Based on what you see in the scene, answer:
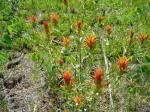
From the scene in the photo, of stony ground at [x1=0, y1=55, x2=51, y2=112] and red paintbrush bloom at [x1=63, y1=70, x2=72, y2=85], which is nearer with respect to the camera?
red paintbrush bloom at [x1=63, y1=70, x2=72, y2=85]

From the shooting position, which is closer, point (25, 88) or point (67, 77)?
point (67, 77)

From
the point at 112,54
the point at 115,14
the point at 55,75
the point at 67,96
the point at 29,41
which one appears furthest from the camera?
the point at 115,14

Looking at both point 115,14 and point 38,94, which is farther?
point 115,14

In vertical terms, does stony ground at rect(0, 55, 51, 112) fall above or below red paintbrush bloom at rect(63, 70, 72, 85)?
below

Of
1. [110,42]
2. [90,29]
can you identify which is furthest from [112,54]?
[90,29]

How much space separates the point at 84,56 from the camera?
3.73 metres

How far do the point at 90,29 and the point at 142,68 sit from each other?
1.17 metres

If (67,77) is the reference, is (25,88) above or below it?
below

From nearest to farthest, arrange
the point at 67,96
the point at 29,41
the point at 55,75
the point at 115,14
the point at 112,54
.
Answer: the point at 67,96, the point at 55,75, the point at 112,54, the point at 29,41, the point at 115,14

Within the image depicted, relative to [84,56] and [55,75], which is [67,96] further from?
[84,56]

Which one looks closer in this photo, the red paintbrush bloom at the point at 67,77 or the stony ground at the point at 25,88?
the red paintbrush bloom at the point at 67,77

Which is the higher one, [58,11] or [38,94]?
[58,11]

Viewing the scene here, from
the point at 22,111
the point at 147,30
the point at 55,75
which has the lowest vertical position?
the point at 22,111

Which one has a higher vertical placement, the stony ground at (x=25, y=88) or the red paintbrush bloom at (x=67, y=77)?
the red paintbrush bloom at (x=67, y=77)
